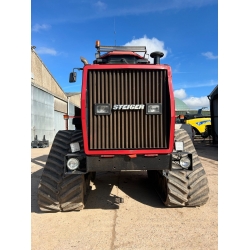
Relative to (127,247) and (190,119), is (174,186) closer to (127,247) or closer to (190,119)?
(127,247)

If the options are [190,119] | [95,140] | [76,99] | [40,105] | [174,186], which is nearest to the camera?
[95,140]

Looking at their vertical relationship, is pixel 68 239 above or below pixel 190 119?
below

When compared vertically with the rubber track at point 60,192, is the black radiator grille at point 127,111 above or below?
above

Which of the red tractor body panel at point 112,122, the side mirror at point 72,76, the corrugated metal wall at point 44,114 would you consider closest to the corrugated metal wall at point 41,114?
the corrugated metal wall at point 44,114

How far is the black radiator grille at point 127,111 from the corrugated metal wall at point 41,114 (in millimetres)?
13595

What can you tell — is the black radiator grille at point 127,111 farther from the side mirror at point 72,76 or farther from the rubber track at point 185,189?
the side mirror at point 72,76

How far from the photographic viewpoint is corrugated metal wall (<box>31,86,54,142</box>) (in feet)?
53.3

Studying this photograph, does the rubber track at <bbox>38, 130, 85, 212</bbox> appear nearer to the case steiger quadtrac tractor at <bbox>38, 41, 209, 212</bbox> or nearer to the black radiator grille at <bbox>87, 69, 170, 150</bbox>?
the case steiger quadtrac tractor at <bbox>38, 41, 209, 212</bbox>

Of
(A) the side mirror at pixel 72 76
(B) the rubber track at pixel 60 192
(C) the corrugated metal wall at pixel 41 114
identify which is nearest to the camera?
(B) the rubber track at pixel 60 192

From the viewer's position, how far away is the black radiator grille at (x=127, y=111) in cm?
343

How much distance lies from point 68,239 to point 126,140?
4.98 feet

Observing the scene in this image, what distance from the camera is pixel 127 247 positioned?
287cm

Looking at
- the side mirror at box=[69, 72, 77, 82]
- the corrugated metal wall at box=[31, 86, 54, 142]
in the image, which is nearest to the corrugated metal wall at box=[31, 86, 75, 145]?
the corrugated metal wall at box=[31, 86, 54, 142]

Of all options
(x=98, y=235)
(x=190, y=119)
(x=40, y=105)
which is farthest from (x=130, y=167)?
(x=190, y=119)
